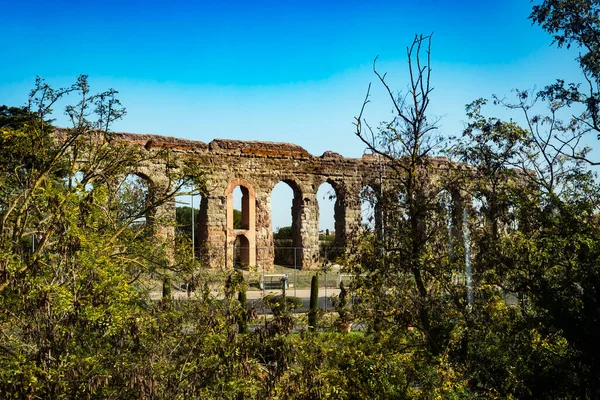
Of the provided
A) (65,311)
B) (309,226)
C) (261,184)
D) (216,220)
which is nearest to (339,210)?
(309,226)

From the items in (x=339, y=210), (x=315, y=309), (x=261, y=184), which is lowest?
(x=315, y=309)

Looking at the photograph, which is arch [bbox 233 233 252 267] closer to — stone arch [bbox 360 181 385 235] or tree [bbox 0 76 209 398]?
stone arch [bbox 360 181 385 235]

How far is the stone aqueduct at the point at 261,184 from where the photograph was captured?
87.0 feet

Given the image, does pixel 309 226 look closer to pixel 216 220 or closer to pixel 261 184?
pixel 261 184

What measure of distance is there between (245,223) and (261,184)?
2116 mm

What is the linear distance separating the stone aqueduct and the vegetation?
53.3ft

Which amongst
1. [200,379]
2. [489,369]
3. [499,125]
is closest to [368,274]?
[489,369]

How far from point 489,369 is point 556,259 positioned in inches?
77.5

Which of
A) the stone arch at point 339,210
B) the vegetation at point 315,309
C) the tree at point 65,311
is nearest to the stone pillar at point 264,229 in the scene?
the stone arch at point 339,210

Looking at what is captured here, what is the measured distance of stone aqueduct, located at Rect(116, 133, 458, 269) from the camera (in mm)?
26531

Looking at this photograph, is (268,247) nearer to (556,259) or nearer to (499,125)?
(499,125)

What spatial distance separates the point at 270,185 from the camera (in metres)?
28.3

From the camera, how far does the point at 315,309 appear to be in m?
7.82

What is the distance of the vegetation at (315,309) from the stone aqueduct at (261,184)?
1626 cm
